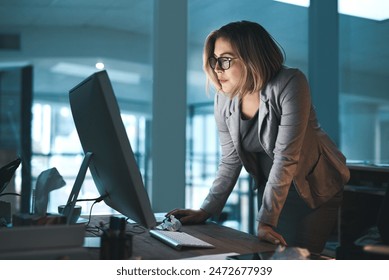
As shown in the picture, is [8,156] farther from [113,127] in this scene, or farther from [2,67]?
[2,67]

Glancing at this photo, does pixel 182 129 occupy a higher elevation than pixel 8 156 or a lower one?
higher

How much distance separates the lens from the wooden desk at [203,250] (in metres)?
1.30

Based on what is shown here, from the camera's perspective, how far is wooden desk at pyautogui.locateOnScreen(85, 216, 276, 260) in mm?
1300

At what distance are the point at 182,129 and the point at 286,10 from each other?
1467 mm

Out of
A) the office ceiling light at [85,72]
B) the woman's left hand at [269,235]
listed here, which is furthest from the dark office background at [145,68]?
the woman's left hand at [269,235]

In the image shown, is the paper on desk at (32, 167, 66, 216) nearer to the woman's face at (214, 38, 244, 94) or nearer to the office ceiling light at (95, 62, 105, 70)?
the woman's face at (214, 38, 244, 94)

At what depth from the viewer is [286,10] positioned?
4.12m

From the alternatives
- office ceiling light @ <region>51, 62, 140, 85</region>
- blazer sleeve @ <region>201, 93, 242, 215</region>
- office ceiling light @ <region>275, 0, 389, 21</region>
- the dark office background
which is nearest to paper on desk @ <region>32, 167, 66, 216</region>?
blazer sleeve @ <region>201, 93, 242, 215</region>

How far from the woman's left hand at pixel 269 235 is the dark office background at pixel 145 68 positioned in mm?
2094

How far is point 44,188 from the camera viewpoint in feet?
4.86

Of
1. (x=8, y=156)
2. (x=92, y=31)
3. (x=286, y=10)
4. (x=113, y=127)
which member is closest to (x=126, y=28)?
(x=92, y=31)

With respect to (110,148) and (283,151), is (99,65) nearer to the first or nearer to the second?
(283,151)

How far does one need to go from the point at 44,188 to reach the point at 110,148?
15.2 inches

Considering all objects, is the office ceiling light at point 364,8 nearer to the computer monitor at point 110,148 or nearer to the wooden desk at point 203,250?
the wooden desk at point 203,250
